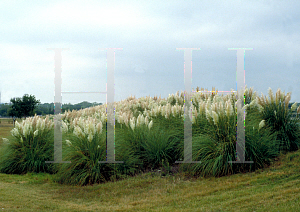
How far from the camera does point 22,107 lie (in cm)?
2112

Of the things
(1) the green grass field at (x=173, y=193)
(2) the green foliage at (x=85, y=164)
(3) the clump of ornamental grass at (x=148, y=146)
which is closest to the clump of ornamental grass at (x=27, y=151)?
(1) the green grass field at (x=173, y=193)

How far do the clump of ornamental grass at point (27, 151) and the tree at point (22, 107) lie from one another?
13711 millimetres

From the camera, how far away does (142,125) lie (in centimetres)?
754

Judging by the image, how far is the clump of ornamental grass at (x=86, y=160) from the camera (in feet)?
20.8

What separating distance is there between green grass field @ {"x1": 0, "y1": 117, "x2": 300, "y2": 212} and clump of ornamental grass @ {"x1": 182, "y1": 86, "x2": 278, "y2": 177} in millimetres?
242

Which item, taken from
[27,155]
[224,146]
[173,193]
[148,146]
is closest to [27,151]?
[27,155]

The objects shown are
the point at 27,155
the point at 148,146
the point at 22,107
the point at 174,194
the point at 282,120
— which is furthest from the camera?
the point at 22,107

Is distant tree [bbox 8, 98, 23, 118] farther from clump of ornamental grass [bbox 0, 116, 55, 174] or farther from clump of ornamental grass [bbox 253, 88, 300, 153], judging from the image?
clump of ornamental grass [bbox 253, 88, 300, 153]

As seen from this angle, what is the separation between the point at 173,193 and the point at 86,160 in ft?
7.96

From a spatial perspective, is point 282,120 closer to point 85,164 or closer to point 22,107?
point 85,164

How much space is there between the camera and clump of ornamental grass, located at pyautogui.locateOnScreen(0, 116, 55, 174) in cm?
783

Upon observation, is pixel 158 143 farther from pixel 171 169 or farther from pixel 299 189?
pixel 299 189

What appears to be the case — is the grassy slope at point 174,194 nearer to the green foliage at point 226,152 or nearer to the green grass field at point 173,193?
the green grass field at point 173,193

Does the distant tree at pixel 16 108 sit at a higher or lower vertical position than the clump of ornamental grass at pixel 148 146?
higher
